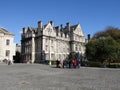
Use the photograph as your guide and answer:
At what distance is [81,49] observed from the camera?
9762 centimetres

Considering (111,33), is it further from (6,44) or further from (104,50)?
(6,44)

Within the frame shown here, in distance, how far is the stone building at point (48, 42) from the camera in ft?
255

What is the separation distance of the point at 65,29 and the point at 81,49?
13151mm

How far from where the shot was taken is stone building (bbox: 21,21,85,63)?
3056 inches

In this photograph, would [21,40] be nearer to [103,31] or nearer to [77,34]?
[77,34]

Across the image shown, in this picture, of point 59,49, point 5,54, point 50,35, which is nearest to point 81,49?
point 59,49

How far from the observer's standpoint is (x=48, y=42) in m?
79.8

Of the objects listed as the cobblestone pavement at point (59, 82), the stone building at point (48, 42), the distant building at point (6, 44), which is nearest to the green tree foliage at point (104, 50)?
the distant building at point (6, 44)

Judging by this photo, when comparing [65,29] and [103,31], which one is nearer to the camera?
[103,31]

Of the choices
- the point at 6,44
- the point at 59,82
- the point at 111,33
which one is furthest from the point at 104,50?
the point at 59,82

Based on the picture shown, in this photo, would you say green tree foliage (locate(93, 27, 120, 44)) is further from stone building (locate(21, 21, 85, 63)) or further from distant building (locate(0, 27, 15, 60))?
distant building (locate(0, 27, 15, 60))

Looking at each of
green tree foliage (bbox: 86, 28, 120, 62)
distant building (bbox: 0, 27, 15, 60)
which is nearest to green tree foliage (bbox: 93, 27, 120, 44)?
green tree foliage (bbox: 86, 28, 120, 62)

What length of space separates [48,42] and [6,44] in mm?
20278

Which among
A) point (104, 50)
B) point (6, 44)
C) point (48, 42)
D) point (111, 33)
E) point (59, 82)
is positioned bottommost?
point (59, 82)
